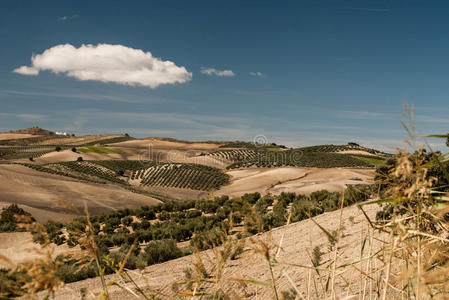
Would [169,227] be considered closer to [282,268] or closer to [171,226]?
[171,226]

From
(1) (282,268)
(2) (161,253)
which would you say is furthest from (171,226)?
(1) (282,268)

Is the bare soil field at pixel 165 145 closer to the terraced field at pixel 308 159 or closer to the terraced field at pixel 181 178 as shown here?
the terraced field at pixel 308 159

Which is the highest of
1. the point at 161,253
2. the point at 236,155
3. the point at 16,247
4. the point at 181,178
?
the point at 236,155

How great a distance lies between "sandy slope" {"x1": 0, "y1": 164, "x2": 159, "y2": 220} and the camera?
1426 inches

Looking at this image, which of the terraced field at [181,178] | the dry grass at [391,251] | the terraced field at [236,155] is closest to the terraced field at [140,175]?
the terraced field at [181,178]

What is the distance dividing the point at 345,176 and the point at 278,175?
1376 cm

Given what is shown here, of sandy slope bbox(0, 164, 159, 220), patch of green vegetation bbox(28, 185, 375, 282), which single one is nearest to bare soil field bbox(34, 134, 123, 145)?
sandy slope bbox(0, 164, 159, 220)

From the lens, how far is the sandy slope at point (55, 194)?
3622cm

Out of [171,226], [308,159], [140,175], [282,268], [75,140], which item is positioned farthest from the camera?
[75,140]

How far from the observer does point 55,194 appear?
42469 mm

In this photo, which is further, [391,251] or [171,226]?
[171,226]

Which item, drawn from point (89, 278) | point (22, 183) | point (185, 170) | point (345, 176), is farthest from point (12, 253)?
point (185, 170)

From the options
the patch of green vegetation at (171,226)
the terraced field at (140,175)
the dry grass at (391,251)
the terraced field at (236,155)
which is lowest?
the terraced field at (140,175)

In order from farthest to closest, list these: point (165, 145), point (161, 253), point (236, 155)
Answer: point (165, 145)
point (236, 155)
point (161, 253)
